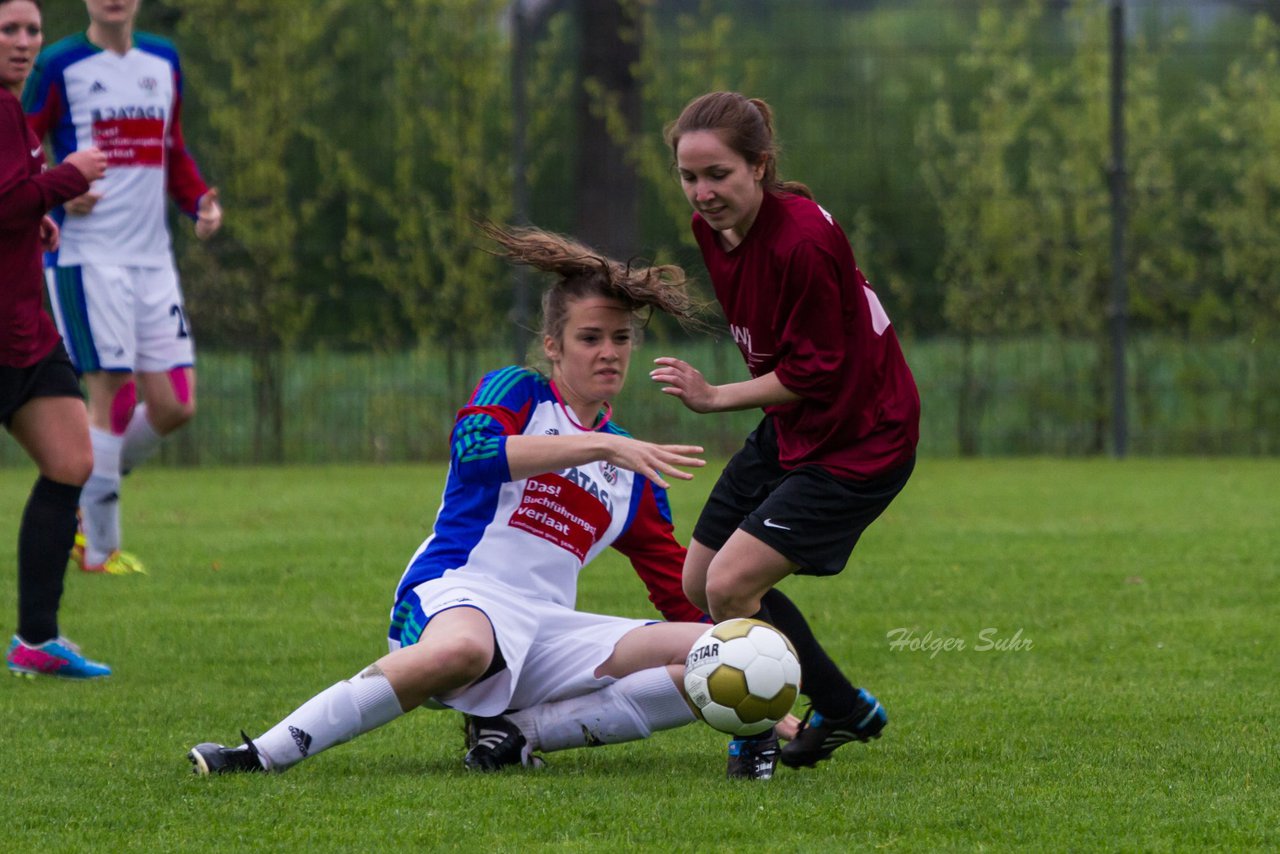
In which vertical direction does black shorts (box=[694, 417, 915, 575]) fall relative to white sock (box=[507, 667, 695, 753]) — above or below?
above

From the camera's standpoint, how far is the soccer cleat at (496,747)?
14.4 feet

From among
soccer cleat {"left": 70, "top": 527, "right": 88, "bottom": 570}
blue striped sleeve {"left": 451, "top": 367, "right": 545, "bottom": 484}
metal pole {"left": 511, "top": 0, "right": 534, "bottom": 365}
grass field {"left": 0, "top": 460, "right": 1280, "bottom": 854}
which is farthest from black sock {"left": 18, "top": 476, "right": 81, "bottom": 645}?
metal pole {"left": 511, "top": 0, "right": 534, "bottom": 365}

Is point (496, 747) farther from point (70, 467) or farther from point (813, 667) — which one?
point (70, 467)

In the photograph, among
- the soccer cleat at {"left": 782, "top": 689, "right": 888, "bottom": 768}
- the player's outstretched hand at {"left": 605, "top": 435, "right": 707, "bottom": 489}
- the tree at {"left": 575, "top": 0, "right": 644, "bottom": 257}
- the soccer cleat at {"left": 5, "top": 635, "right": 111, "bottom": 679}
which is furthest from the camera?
the tree at {"left": 575, "top": 0, "right": 644, "bottom": 257}

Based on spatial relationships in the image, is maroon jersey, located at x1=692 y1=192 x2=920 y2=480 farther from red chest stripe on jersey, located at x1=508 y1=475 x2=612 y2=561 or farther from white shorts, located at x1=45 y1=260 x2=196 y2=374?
white shorts, located at x1=45 y1=260 x2=196 y2=374

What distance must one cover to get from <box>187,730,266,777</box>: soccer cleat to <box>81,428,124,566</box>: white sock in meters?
3.79

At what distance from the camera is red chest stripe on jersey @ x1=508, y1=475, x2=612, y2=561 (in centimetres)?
455

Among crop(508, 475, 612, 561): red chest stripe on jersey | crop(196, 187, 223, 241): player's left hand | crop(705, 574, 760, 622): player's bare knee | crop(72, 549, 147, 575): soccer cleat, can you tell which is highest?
crop(196, 187, 223, 241): player's left hand

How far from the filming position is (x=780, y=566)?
4398 mm

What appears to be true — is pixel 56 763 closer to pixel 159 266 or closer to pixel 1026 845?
pixel 1026 845

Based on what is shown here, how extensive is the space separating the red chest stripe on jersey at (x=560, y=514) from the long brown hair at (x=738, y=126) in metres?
0.89

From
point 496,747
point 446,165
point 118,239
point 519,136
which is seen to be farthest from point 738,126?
point 446,165

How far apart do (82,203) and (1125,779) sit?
4.38 m

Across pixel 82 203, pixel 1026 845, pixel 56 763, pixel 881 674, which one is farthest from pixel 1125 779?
pixel 82 203
